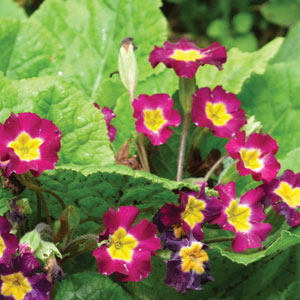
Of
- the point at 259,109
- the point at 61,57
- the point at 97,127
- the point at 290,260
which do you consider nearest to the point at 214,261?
the point at 290,260

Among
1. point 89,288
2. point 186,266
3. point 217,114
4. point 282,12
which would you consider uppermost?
point 217,114

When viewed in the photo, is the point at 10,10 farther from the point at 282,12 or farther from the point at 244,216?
the point at 282,12

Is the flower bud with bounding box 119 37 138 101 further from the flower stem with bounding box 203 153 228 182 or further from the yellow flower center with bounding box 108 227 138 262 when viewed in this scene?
the yellow flower center with bounding box 108 227 138 262

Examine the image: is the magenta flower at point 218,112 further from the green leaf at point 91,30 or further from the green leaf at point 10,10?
the green leaf at point 10,10

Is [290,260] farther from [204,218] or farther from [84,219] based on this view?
[84,219]

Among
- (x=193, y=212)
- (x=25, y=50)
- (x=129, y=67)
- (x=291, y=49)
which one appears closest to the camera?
(x=193, y=212)

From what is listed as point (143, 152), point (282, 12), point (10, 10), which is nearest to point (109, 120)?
point (143, 152)
